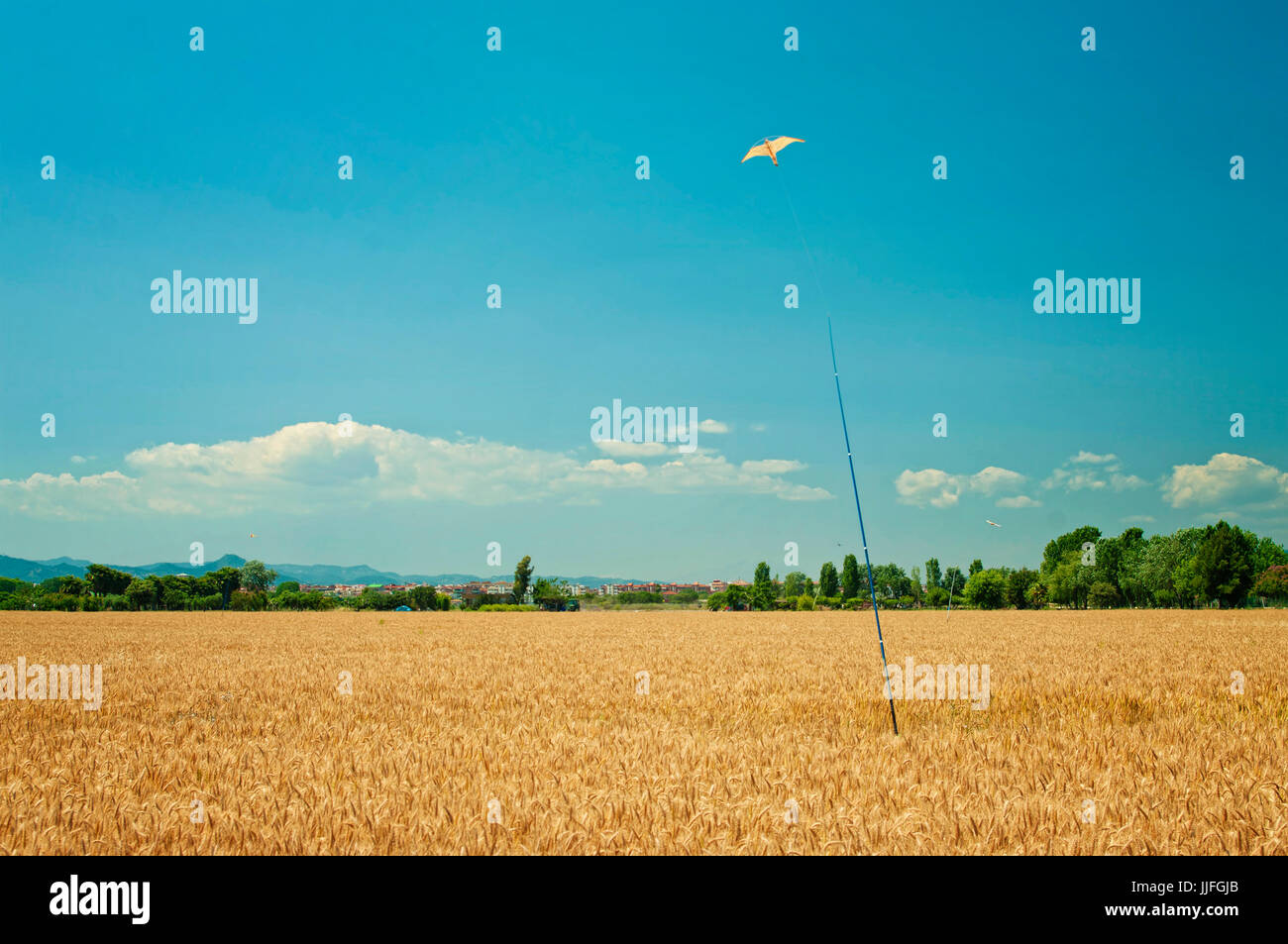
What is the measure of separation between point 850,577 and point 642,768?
172m

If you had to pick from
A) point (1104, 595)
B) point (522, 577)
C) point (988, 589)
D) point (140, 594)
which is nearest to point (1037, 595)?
point (1104, 595)

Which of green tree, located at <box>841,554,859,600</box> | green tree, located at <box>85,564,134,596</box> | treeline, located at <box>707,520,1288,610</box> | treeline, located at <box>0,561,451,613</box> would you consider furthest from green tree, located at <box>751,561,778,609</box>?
green tree, located at <box>85,564,134,596</box>

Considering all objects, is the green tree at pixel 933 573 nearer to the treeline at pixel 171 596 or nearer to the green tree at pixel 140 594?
the treeline at pixel 171 596

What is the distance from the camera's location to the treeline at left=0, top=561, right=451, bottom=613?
287 feet

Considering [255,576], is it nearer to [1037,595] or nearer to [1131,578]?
[1037,595]

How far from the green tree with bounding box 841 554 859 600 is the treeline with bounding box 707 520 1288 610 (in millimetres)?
700

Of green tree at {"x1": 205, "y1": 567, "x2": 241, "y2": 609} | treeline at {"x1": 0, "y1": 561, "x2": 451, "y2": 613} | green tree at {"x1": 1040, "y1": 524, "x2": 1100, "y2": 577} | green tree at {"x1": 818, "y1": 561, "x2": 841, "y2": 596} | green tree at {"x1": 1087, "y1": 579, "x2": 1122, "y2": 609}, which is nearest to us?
treeline at {"x1": 0, "y1": 561, "x2": 451, "y2": 613}

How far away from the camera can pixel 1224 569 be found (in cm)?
10269

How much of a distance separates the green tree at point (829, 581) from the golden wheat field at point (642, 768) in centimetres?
17175

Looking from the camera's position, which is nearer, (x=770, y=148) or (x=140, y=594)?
(x=770, y=148)

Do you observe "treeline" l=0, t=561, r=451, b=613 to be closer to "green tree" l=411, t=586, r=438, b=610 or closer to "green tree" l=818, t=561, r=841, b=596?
"green tree" l=411, t=586, r=438, b=610
